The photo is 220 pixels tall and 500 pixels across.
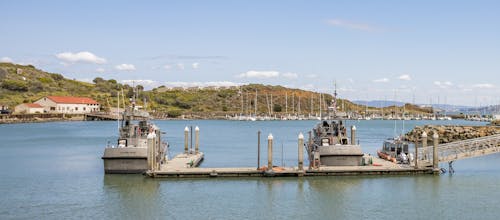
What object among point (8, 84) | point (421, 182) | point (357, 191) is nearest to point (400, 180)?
point (421, 182)

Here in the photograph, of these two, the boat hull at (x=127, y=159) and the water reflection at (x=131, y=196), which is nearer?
the water reflection at (x=131, y=196)

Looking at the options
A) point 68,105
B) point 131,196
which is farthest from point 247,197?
point 68,105

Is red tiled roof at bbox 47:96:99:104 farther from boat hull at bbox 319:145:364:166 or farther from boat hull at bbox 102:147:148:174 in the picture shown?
boat hull at bbox 319:145:364:166

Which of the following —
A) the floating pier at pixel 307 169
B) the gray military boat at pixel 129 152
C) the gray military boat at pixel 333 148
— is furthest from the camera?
the gray military boat at pixel 333 148

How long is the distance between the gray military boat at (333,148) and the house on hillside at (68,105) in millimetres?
135901

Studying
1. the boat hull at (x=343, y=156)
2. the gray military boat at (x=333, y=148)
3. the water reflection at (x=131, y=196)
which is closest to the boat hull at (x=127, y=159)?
the water reflection at (x=131, y=196)

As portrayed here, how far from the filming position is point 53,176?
1865 inches

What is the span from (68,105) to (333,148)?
472ft

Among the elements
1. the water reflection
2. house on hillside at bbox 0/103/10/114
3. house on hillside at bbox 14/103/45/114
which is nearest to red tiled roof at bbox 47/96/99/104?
house on hillside at bbox 14/103/45/114

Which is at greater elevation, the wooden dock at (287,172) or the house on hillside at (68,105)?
the house on hillside at (68,105)

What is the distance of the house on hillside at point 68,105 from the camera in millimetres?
172000

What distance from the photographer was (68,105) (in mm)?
177000

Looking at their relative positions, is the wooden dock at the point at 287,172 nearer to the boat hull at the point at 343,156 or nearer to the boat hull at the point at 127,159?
the boat hull at the point at 343,156

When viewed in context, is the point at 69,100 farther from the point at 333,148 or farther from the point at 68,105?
the point at 333,148
